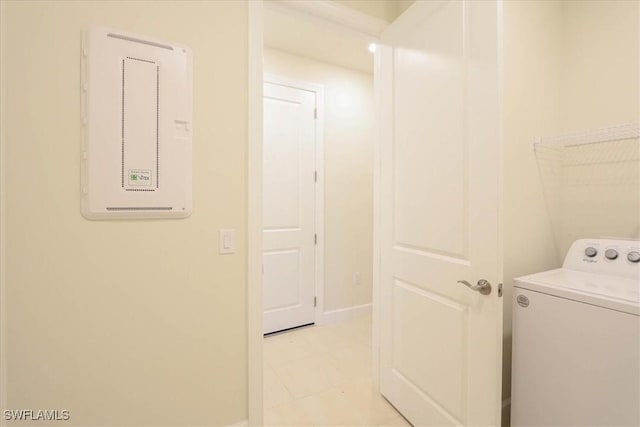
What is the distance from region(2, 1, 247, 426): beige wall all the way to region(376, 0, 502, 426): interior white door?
85cm

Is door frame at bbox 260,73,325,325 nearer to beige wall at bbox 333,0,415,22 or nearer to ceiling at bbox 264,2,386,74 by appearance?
ceiling at bbox 264,2,386,74

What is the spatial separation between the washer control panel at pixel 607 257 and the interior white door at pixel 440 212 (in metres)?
0.56

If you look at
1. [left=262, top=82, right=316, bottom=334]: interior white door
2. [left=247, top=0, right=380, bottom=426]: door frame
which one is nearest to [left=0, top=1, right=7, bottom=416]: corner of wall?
[left=247, top=0, right=380, bottom=426]: door frame

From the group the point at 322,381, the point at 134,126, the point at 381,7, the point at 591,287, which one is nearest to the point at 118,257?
the point at 134,126

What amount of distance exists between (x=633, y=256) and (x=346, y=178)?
219 cm

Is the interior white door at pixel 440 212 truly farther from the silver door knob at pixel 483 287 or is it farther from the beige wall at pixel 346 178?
the beige wall at pixel 346 178

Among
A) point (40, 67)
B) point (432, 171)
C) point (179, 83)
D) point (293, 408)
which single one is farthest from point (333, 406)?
point (40, 67)

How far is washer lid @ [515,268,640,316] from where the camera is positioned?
3.22ft

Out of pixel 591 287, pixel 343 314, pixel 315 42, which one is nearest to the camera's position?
pixel 591 287

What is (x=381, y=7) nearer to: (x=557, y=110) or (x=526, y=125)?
(x=526, y=125)

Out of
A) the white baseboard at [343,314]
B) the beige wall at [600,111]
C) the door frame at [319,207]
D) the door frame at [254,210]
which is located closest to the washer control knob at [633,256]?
the beige wall at [600,111]

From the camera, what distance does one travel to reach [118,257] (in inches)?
45.3

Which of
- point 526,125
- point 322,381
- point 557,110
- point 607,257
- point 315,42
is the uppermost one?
point 315,42

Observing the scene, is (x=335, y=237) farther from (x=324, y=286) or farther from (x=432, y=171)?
(x=432, y=171)
